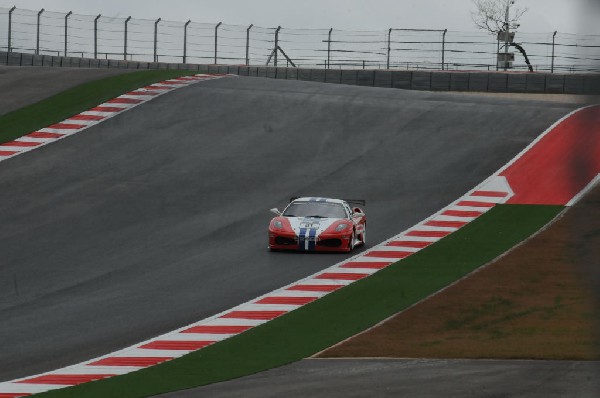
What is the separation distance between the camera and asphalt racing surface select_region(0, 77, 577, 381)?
56.3 feet

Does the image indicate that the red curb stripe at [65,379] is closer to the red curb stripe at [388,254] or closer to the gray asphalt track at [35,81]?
the red curb stripe at [388,254]

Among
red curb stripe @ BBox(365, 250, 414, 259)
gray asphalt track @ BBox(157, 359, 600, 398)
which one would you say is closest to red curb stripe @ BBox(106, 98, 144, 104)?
red curb stripe @ BBox(365, 250, 414, 259)


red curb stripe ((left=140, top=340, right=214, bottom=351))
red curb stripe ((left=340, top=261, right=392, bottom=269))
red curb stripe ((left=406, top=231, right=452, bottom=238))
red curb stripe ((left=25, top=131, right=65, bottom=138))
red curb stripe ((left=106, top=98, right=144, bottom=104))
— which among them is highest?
red curb stripe ((left=106, top=98, right=144, bottom=104))

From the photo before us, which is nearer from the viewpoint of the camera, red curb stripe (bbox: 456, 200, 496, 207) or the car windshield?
the car windshield

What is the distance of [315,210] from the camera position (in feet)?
71.5

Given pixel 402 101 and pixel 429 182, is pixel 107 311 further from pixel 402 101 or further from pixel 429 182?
pixel 402 101

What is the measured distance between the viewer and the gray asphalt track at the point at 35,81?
36.6 meters

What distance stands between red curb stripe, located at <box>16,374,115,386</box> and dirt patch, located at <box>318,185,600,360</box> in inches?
115

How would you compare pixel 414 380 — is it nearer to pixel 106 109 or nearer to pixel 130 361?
pixel 130 361

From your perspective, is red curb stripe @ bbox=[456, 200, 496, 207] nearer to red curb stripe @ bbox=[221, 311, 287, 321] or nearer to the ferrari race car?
the ferrari race car

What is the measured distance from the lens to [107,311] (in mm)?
16797

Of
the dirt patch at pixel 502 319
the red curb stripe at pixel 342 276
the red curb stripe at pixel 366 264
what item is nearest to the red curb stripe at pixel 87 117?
the red curb stripe at pixel 366 264

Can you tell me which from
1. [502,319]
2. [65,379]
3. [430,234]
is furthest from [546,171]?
[65,379]

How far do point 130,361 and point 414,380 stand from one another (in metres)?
3.79
